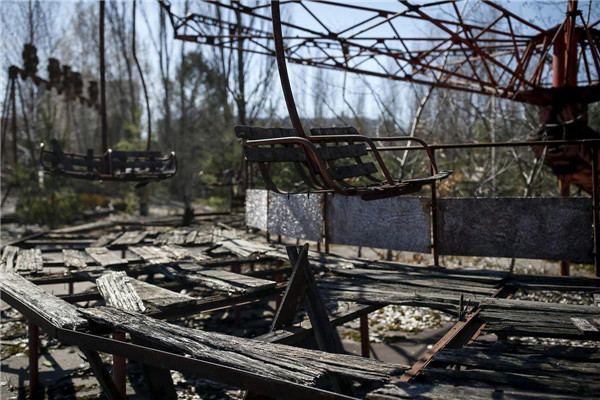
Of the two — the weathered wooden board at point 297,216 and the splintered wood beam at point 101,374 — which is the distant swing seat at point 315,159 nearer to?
the splintered wood beam at point 101,374

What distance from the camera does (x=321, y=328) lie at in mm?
3768

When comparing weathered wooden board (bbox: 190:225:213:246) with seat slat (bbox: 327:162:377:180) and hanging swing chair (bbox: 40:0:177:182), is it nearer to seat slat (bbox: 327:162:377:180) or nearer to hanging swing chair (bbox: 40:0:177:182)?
hanging swing chair (bbox: 40:0:177:182)

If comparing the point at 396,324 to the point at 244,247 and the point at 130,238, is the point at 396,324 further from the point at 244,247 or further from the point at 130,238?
the point at 130,238

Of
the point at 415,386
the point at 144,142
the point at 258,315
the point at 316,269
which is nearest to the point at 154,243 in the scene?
the point at 258,315

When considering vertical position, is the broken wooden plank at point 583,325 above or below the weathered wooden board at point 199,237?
below

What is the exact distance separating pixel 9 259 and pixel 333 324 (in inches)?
186

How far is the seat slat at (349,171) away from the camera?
401 cm

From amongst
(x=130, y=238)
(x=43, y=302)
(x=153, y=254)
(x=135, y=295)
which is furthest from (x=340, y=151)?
(x=130, y=238)

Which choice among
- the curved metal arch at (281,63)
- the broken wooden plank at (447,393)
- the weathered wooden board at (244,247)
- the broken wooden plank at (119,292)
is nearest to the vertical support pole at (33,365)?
the broken wooden plank at (119,292)

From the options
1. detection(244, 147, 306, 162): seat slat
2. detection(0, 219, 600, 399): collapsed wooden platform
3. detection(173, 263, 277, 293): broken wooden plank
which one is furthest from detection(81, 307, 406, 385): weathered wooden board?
detection(173, 263, 277, 293): broken wooden plank

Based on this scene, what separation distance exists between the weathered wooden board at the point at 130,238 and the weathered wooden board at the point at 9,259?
1.33m

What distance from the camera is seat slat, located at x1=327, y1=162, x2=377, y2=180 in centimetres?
401

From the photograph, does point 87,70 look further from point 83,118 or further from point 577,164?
point 577,164

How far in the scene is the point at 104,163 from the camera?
840cm
